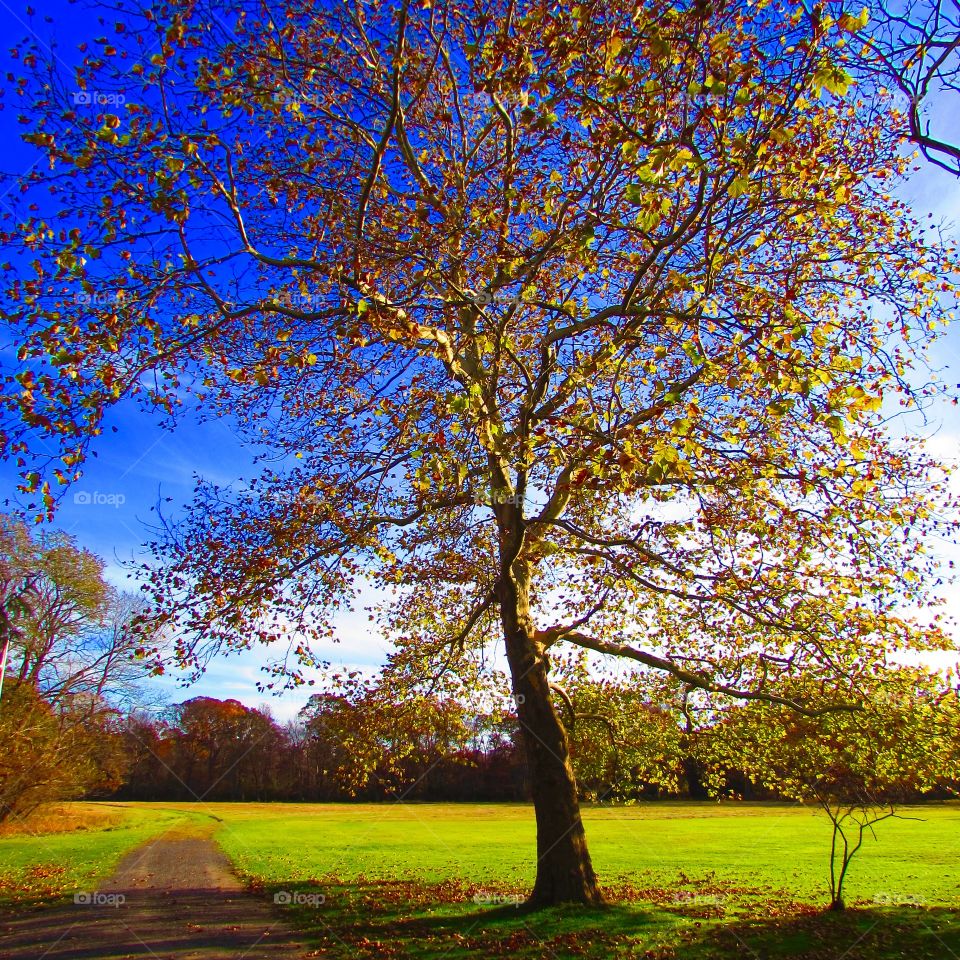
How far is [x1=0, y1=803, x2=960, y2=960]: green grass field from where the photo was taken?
9.78m

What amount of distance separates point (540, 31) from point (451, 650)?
1092cm

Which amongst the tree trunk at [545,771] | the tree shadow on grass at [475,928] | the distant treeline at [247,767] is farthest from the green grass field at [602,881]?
the distant treeline at [247,767]

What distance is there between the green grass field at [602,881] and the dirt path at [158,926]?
2.48 feet

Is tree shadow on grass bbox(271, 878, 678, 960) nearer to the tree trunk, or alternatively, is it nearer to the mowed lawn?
the tree trunk

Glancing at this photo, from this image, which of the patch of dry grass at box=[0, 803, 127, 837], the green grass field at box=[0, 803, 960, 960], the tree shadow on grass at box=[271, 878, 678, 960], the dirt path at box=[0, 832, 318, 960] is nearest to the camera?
the tree shadow on grass at box=[271, 878, 678, 960]

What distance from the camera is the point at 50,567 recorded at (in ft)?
99.3

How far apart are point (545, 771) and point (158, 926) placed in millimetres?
7001

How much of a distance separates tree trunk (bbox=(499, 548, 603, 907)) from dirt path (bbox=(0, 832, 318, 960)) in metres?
3.99

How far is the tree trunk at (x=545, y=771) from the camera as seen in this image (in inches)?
432

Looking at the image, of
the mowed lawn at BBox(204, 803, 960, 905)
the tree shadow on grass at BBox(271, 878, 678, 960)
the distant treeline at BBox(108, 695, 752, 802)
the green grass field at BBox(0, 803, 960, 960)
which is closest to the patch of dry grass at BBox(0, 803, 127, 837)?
the green grass field at BBox(0, 803, 960, 960)

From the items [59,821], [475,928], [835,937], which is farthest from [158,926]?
[59,821]

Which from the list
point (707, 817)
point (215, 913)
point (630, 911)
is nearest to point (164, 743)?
point (707, 817)

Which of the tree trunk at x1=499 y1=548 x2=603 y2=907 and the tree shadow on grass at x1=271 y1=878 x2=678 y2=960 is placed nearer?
the tree shadow on grass at x1=271 y1=878 x2=678 y2=960

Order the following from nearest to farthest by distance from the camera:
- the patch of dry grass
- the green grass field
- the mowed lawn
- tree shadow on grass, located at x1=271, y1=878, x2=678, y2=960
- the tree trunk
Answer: tree shadow on grass, located at x1=271, y1=878, x2=678, y2=960 → the green grass field → the tree trunk → the mowed lawn → the patch of dry grass
